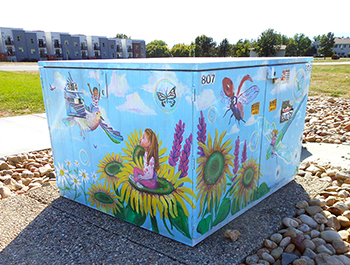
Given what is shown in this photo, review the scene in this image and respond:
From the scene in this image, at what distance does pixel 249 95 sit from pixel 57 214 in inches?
116

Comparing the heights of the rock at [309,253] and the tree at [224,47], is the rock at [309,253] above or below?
below

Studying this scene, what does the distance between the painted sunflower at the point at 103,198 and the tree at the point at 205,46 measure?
57.0 meters

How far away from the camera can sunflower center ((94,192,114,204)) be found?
3773 mm

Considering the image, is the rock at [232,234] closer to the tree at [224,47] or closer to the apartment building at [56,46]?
the tree at [224,47]

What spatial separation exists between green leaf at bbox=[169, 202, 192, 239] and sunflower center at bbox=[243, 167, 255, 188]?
3.38 feet

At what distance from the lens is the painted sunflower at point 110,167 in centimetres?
352

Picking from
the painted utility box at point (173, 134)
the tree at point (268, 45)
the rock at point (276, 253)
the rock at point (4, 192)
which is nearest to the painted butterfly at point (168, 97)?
the painted utility box at point (173, 134)

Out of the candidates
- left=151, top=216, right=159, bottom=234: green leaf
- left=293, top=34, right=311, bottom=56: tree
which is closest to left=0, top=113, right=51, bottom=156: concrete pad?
left=151, top=216, right=159, bottom=234: green leaf

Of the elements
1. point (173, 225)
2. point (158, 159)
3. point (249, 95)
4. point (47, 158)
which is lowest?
point (47, 158)

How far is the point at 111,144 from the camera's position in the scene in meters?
3.53

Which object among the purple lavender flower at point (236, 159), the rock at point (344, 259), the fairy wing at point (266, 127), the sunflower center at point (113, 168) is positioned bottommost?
the rock at point (344, 259)

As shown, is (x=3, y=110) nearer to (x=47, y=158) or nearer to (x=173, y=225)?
(x=47, y=158)

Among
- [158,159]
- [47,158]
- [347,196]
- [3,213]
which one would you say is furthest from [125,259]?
[47,158]

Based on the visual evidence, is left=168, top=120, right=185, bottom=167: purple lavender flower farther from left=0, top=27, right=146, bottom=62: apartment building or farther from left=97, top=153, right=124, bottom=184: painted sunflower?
left=0, top=27, right=146, bottom=62: apartment building
